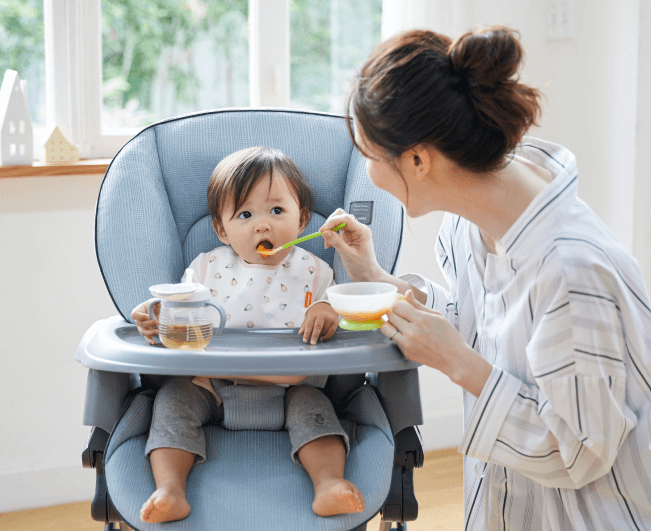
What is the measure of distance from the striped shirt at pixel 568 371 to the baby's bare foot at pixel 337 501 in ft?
0.61

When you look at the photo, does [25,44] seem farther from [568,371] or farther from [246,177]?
[568,371]

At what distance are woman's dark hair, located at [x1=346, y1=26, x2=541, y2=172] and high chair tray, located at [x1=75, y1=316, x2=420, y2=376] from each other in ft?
1.06

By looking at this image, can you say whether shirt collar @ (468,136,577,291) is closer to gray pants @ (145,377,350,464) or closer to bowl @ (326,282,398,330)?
bowl @ (326,282,398,330)

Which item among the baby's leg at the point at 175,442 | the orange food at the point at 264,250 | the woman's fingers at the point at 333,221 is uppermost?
the woman's fingers at the point at 333,221

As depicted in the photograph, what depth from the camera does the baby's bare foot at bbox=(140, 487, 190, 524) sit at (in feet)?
3.47

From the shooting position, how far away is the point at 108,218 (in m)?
1.36

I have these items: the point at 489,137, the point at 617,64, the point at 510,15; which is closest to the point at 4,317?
the point at 489,137

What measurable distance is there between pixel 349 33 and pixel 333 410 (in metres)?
1.39

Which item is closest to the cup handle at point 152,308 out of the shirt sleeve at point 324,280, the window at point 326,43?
the shirt sleeve at point 324,280

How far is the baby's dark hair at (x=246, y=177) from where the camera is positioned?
1408mm

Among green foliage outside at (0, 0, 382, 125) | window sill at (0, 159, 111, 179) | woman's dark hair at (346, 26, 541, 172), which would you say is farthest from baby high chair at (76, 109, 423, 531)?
green foliage outside at (0, 0, 382, 125)

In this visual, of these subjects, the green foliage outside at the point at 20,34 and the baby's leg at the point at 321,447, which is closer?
the baby's leg at the point at 321,447

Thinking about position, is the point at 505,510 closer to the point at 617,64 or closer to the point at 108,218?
the point at 108,218

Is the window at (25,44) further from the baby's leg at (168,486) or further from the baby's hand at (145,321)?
the baby's leg at (168,486)
